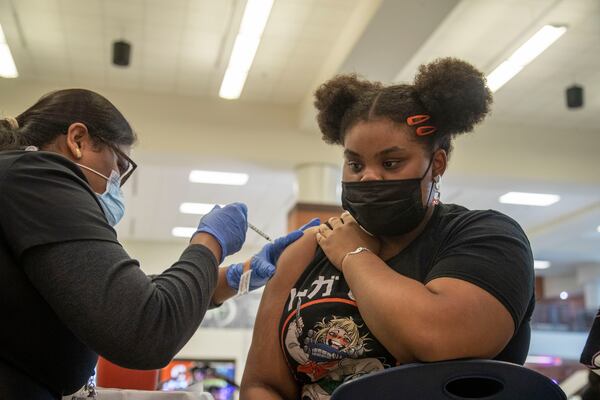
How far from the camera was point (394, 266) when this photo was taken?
53.8 inches

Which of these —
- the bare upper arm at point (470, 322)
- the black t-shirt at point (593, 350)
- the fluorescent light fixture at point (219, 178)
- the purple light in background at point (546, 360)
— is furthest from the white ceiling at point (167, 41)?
the purple light in background at point (546, 360)

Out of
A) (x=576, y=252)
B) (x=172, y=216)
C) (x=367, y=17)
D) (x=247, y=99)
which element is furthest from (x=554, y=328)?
(x=367, y=17)

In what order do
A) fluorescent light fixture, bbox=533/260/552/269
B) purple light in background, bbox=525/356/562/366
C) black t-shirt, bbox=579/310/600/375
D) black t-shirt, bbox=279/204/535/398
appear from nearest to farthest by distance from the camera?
black t-shirt, bbox=279/204/535/398, black t-shirt, bbox=579/310/600/375, purple light in background, bbox=525/356/562/366, fluorescent light fixture, bbox=533/260/552/269

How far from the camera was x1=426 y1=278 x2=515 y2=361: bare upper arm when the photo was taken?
3.49 ft

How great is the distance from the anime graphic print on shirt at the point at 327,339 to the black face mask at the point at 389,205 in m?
0.15

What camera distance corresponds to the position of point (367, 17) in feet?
15.1

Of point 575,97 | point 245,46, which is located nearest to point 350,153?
point 245,46

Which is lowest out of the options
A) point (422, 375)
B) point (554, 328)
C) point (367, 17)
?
point (554, 328)

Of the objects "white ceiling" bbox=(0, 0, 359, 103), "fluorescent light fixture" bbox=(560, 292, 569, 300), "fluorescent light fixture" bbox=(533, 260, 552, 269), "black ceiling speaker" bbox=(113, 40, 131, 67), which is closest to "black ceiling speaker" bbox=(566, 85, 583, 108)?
"white ceiling" bbox=(0, 0, 359, 103)

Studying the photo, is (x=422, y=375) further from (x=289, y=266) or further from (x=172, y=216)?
(x=172, y=216)

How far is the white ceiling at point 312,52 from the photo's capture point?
A: 4840 mm

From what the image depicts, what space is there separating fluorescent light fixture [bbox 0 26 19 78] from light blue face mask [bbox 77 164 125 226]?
4.13 m

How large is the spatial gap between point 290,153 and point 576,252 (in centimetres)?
807

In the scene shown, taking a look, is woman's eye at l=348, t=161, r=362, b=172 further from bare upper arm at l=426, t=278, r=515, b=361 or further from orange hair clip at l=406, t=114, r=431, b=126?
bare upper arm at l=426, t=278, r=515, b=361
